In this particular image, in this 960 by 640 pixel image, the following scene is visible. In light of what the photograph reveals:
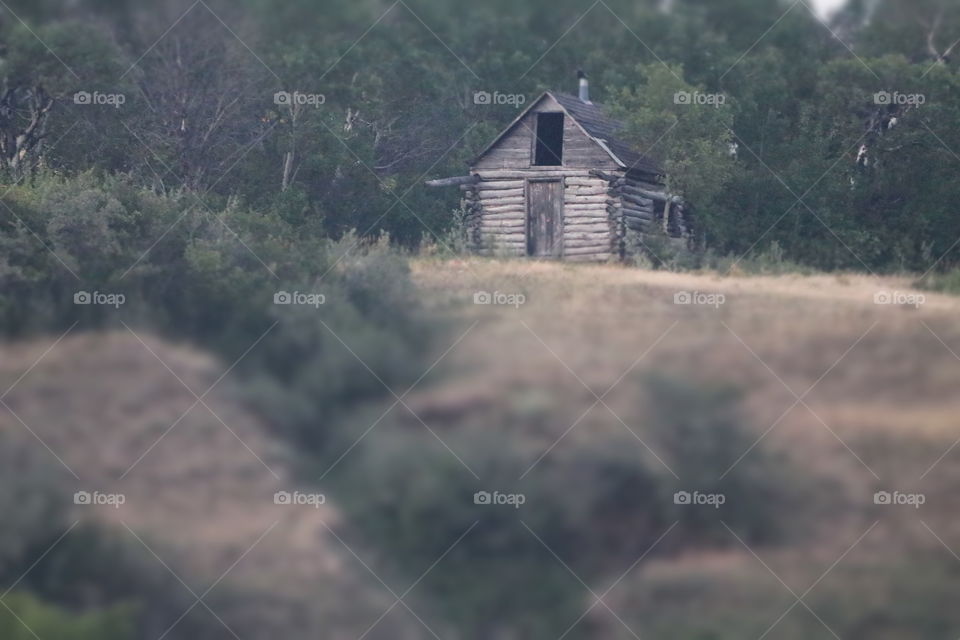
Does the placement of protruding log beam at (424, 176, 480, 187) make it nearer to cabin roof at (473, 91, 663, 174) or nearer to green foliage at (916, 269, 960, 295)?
cabin roof at (473, 91, 663, 174)

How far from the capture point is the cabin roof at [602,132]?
109 ft

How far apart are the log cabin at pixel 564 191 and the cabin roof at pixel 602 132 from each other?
0.04m

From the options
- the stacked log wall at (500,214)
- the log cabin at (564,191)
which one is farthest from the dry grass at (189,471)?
the stacked log wall at (500,214)

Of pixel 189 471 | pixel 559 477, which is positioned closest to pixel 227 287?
pixel 189 471

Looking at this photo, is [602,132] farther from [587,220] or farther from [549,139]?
[587,220]

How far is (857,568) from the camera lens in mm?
17688

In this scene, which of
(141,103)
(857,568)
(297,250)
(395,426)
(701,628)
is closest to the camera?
(701,628)

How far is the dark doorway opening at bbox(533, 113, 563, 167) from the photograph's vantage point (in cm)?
3434

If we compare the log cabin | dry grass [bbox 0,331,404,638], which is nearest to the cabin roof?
the log cabin

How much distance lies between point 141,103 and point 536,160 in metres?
10.1

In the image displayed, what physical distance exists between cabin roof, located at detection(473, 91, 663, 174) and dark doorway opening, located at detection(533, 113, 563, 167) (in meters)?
0.66

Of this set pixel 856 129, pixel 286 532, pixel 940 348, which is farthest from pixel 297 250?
pixel 856 129

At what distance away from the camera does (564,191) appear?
33.8m

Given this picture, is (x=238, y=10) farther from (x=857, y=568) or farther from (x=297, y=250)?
(x=857, y=568)
